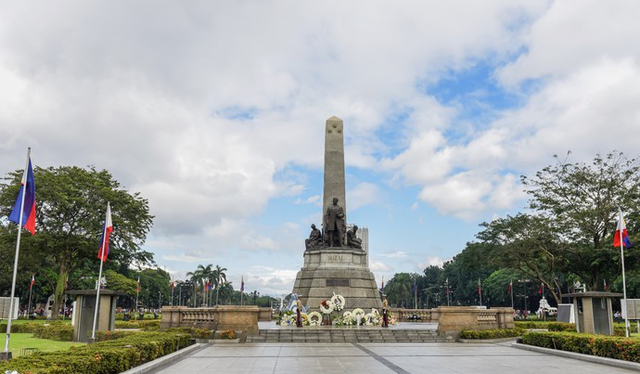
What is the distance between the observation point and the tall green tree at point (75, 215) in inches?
1455

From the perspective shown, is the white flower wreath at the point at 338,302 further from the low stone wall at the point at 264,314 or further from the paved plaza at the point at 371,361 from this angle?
the low stone wall at the point at 264,314

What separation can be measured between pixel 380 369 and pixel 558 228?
29171 millimetres

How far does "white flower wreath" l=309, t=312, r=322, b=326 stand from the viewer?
27.3 m

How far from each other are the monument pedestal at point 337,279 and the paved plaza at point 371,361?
9.69 metres

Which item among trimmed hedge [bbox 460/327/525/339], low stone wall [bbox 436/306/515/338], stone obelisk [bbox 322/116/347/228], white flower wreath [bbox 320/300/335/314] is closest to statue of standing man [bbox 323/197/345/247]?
stone obelisk [bbox 322/116/347/228]

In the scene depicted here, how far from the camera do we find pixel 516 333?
80.4 ft

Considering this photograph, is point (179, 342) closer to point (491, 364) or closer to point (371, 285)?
point (491, 364)

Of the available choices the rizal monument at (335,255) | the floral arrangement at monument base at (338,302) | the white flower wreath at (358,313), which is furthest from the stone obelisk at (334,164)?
the white flower wreath at (358,313)

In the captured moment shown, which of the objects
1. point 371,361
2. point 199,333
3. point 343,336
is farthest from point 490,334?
point 199,333

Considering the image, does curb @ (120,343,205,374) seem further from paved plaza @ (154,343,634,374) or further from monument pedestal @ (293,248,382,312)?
monument pedestal @ (293,248,382,312)

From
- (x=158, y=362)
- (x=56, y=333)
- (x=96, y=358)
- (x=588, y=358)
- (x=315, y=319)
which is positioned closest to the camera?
(x=96, y=358)

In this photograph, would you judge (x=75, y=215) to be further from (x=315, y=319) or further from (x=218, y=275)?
(x=218, y=275)

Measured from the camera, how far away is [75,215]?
38375mm

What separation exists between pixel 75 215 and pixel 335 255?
20.1m
